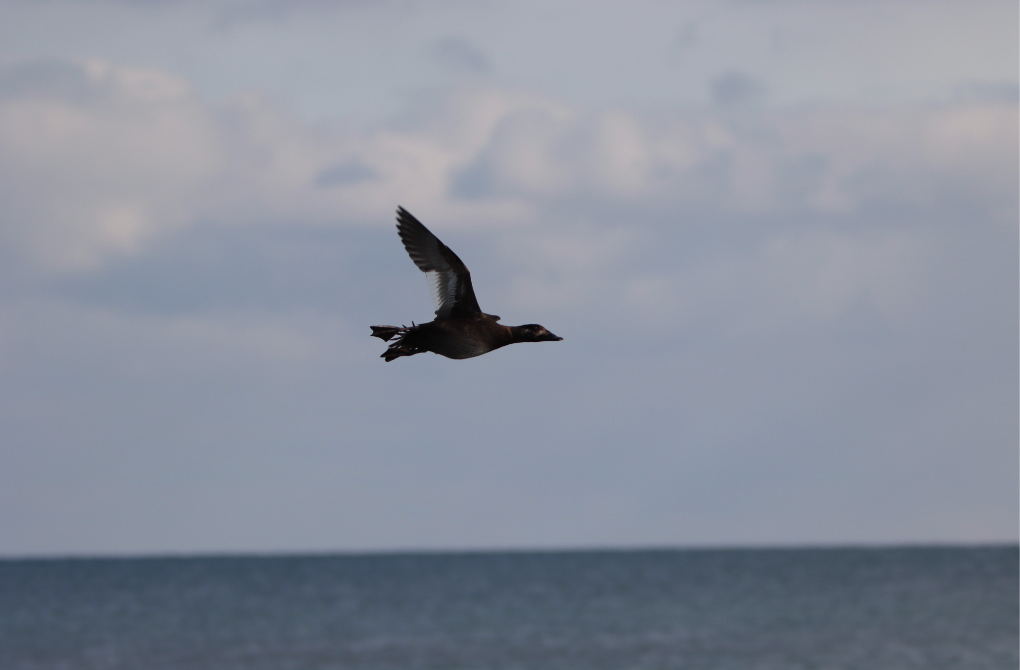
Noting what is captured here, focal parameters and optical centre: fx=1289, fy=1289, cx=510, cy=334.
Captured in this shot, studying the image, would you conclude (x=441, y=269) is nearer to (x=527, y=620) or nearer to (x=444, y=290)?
(x=444, y=290)

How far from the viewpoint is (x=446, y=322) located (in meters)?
11.9

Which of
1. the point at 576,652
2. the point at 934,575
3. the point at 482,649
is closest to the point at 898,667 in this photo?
the point at 576,652

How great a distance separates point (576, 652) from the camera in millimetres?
43000

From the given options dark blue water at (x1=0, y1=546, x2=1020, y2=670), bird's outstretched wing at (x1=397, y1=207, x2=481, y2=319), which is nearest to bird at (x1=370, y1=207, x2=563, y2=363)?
bird's outstretched wing at (x1=397, y1=207, x2=481, y2=319)

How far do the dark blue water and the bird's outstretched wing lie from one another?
29.4 m

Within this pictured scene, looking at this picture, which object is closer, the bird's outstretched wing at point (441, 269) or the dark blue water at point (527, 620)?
the bird's outstretched wing at point (441, 269)

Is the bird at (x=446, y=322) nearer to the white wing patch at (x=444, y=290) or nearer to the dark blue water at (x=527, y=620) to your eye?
the white wing patch at (x=444, y=290)

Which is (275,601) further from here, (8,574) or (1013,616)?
(8,574)

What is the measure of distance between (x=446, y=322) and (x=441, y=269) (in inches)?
20.7

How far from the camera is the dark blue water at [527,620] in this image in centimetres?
4122

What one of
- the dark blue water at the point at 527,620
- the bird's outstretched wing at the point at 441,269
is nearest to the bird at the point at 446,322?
the bird's outstretched wing at the point at 441,269

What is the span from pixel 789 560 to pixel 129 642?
79.5 m

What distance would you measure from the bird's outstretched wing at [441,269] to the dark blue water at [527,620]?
96.3 feet

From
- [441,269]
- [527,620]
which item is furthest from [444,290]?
[527,620]
